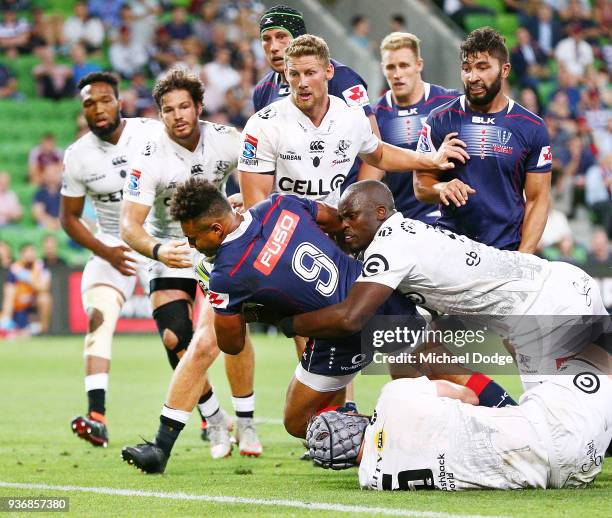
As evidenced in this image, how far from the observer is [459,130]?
815 cm

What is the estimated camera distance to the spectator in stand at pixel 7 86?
2322 centimetres

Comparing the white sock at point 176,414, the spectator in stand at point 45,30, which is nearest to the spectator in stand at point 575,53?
the spectator in stand at point 45,30

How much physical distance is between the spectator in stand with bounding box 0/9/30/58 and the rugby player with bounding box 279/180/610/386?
17.8 m

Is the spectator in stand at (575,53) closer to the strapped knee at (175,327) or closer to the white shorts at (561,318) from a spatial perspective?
the strapped knee at (175,327)

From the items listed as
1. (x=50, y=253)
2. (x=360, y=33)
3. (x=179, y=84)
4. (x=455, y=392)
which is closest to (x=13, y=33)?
(x=50, y=253)

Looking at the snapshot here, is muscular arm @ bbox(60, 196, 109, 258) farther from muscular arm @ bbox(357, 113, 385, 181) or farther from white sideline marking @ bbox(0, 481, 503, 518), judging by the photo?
white sideline marking @ bbox(0, 481, 503, 518)

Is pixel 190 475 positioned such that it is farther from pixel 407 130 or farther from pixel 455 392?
pixel 407 130

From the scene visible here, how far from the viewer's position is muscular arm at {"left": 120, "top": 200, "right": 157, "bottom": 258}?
800 cm

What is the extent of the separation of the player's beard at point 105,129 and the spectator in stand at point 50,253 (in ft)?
32.1

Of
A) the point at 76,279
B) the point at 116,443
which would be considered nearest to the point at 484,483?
the point at 116,443

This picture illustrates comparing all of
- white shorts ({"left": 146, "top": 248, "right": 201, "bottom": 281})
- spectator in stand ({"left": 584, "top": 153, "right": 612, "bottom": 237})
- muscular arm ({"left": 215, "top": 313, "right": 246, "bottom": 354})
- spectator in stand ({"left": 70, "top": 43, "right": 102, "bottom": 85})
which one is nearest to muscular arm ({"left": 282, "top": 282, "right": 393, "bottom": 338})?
muscular arm ({"left": 215, "top": 313, "right": 246, "bottom": 354})

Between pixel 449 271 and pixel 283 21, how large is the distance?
3030 mm

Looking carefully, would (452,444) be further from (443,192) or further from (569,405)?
(443,192)

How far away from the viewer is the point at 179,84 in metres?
8.36
